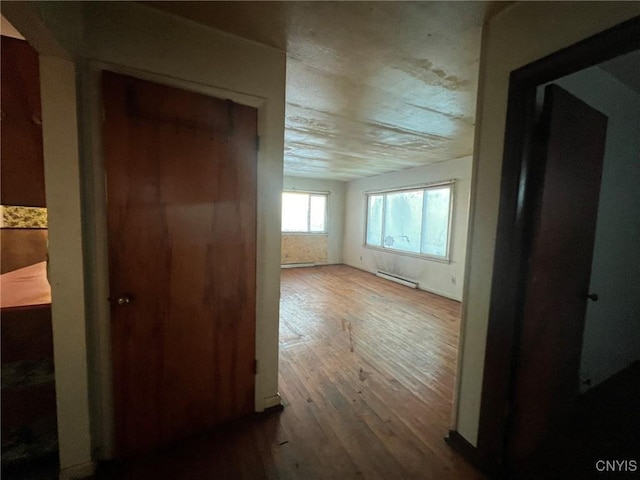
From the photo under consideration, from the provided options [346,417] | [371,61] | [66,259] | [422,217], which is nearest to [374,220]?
[422,217]

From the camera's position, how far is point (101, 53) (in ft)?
4.12

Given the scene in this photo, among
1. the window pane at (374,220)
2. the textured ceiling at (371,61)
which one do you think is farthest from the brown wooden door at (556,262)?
the window pane at (374,220)

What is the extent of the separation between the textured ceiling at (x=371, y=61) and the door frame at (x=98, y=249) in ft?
1.44

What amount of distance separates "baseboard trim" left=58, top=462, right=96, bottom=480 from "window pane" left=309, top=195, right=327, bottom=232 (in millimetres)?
6079

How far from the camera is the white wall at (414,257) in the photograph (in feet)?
14.7

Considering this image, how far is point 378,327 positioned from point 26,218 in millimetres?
3566

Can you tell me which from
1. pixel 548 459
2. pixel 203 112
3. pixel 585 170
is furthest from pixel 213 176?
pixel 548 459

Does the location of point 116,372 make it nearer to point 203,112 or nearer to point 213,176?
point 213,176

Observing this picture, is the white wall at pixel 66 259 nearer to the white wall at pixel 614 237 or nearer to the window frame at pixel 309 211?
the white wall at pixel 614 237

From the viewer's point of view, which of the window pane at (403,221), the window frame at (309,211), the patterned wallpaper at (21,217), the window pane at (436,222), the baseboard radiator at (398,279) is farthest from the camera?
the window frame at (309,211)

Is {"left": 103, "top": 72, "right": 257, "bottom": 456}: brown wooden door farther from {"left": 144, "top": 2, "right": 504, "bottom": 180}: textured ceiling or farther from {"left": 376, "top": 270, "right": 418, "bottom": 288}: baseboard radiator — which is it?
{"left": 376, "top": 270, "right": 418, "bottom": 288}: baseboard radiator

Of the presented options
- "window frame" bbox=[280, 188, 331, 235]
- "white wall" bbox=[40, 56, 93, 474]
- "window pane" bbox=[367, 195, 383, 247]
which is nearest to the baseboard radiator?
"window pane" bbox=[367, 195, 383, 247]

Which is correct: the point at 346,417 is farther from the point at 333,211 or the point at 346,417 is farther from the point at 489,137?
the point at 333,211

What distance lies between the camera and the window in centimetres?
688
